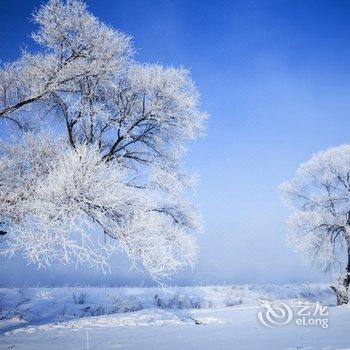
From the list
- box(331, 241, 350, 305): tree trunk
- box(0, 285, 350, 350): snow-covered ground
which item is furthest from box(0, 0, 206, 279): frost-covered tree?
box(331, 241, 350, 305): tree trunk

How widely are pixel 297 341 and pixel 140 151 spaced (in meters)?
9.19

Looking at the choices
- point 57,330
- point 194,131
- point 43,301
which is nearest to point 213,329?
point 57,330

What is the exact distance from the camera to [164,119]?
42.8 ft

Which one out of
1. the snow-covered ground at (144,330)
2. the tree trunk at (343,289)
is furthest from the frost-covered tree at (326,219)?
the snow-covered ground at (144,330)

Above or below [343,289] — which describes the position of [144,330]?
above

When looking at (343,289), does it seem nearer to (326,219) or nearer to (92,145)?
(326,219)

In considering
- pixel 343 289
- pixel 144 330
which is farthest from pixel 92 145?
pixel 343 289

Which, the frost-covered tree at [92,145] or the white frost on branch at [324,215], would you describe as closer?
the frost-covered tree at [92,145]

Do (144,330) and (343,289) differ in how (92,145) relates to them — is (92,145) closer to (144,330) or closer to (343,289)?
(144,330)

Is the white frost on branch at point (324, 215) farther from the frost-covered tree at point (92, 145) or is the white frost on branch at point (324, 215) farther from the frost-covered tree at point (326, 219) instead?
the frost-covered tree at point (92, 145)

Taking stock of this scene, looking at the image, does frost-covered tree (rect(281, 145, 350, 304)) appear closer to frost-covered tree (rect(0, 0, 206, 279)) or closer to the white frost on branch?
the white frost on branch

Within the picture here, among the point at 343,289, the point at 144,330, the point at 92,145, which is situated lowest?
the point at 343,289

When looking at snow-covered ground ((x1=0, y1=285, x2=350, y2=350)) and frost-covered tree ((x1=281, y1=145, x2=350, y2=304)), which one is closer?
snow-covered ground ((x1=0, y1=285, x2=350, y2=350))

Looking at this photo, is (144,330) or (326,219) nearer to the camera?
(144,330)
